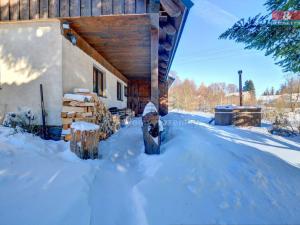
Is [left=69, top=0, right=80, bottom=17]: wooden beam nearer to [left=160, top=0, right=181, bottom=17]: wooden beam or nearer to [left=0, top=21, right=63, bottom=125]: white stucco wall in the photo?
[left=0, top=21, right=63, bottom=125]: white stucco wall

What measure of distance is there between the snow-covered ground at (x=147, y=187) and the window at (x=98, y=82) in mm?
3637

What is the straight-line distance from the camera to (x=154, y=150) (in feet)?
12.3

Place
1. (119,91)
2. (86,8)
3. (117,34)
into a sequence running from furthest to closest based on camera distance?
(119,91) < (117,34) < (86,8)

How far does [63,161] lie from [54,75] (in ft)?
7.80

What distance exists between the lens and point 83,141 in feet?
11.0

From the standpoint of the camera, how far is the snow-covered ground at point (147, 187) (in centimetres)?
189

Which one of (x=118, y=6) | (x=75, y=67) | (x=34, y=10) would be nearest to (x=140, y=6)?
(x=118, y=6)

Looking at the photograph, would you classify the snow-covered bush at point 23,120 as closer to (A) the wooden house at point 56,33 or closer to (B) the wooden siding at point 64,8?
(A) the wooden house at point 56,33

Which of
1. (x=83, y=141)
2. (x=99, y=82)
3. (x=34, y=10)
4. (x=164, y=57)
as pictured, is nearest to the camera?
A: (x=83, y=141)

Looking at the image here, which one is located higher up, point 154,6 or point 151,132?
point 154,6

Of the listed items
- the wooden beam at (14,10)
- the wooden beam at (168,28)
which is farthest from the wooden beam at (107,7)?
the wooden beam at (14,10)

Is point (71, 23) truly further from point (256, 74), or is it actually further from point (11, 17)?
point (256, 74)

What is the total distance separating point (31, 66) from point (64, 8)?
1516mm

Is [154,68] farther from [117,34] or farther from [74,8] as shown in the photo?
[74,8]
